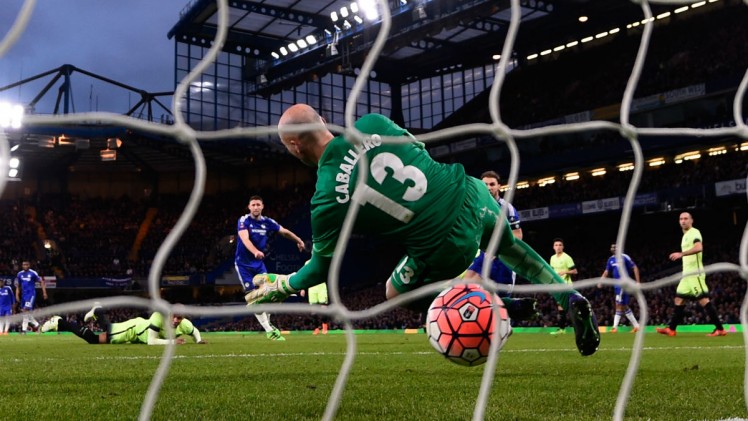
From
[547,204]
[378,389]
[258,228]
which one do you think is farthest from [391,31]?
[378,389]

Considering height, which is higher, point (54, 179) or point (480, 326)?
point (54, 179)

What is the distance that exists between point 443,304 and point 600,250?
2446cm

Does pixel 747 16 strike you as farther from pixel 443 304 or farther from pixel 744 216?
pixel 443 304

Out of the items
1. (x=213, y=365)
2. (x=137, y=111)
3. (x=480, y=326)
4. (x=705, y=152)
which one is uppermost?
(x=137, y=111)

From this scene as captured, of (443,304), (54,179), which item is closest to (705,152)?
(443,304)

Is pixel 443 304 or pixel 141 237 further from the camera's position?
pixel 141 237

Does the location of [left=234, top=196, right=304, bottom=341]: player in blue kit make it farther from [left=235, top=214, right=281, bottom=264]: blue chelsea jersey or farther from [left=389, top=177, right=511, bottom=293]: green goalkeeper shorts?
[left=389, top=177, right=511, bottom=293]: green goalkeeper shorts

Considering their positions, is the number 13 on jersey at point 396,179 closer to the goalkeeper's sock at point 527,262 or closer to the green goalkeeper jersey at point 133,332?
the goalkeeper's sock at point 527,262

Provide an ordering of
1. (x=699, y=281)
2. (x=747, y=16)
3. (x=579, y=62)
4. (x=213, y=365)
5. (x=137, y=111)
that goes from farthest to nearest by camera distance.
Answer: (x=137, y=111) < (x=579, y=62) < (x=747, y=16) < (x=699, y=281) < (x=213, y=365)

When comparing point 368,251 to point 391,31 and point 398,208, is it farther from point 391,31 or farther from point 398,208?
point 398,208

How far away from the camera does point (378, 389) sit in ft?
13.6

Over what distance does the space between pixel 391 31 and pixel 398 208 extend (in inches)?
968

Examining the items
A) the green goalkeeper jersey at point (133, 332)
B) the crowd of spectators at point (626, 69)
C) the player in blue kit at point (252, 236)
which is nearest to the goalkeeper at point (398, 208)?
the player in blue kit at point (252, 236)

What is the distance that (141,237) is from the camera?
3594cm
